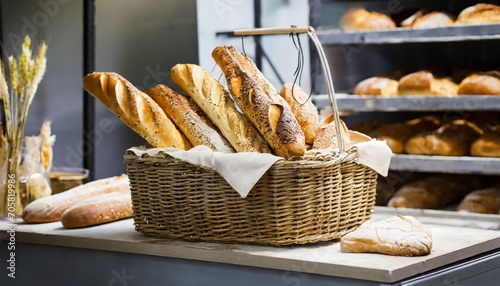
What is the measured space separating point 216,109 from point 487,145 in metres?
1.71

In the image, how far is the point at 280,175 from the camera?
80.0 inches

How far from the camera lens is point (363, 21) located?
3.79 meters

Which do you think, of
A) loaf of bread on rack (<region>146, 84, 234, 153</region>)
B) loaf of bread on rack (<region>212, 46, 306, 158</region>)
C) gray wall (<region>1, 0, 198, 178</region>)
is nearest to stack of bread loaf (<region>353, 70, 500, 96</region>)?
gray wall (<region>1, 0, 198, 178</region>)

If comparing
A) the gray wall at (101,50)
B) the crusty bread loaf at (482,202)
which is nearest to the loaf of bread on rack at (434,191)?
the crusty bread loaf at (482,202)

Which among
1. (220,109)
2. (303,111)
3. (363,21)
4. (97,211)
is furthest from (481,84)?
(97,211)

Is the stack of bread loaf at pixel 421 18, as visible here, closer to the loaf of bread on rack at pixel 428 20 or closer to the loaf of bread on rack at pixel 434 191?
the loaf of bread on rack at pixel 428 20

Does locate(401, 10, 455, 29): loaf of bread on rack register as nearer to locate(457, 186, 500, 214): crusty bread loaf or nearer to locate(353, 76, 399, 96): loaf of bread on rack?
locate(353, 76, 399, 96): loaf of bread on rack

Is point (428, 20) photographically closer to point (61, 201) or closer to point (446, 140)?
point (446, 140)

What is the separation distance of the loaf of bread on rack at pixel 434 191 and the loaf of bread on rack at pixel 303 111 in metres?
1.47

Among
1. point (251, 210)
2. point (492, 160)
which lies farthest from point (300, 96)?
point (492, 160)

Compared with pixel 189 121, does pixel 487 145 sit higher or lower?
lower

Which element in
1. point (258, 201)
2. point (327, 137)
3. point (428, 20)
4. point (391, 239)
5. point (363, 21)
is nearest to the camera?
point (391, 239)

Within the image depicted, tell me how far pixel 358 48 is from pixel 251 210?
2126mm

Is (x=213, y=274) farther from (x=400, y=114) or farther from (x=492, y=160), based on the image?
(x=400, y=114)
